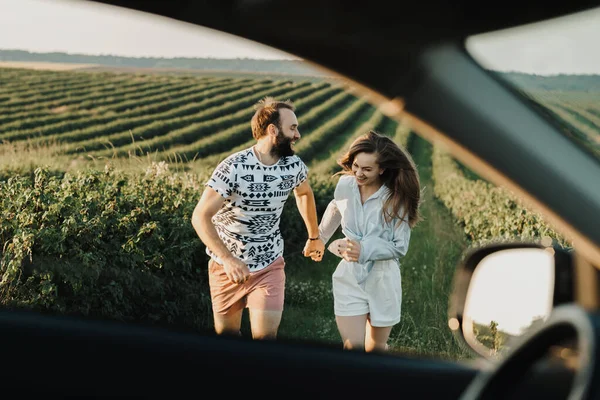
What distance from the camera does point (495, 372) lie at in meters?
1.00

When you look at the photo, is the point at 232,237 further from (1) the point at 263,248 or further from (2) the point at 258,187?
(2) the point at 258,187

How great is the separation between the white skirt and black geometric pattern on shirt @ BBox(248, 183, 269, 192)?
50 cm

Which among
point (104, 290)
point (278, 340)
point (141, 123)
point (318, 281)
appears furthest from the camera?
point (141, 123)

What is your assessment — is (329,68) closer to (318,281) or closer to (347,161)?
(347,161)

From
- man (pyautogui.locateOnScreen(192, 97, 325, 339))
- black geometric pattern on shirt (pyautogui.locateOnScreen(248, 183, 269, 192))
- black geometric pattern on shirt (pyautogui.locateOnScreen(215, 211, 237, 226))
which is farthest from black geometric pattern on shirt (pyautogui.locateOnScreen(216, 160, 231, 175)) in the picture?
black geometric pattern on shirt (pyautogui.locateOnScreen(215, 211, 237, 226))

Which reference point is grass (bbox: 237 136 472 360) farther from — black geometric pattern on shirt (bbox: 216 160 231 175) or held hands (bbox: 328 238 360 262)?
black geometric pattern on shirt (bbox: 216 160 231 175)

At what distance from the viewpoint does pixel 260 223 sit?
421 cm

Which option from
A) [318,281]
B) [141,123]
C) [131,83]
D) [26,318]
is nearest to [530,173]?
[26,318]

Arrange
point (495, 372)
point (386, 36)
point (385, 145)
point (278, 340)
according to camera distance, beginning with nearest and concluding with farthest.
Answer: point (495, 372), point (386, 36), point (278, 340), point (385, 145)

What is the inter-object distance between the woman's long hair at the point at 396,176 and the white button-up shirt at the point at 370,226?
37 mm

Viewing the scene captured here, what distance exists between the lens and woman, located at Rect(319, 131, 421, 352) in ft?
13.7

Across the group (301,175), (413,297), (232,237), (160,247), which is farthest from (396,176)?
(413,297)

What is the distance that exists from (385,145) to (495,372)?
3.35 metres

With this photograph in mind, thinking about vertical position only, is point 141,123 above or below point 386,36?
below
